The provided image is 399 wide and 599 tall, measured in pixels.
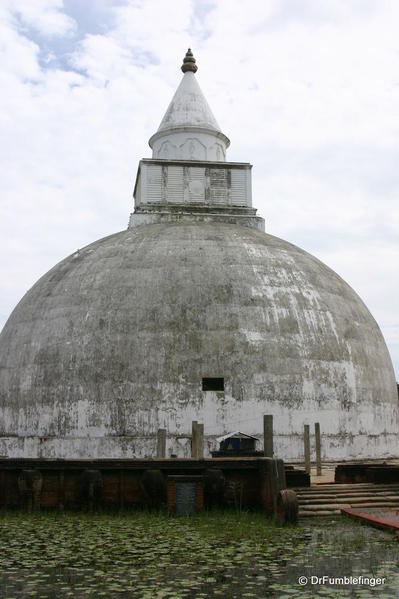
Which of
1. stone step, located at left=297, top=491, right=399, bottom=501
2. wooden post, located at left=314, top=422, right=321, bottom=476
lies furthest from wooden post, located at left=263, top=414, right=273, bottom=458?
stone step, located at left=297, top=491, right=399, bottom=501

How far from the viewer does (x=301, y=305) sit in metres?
21.9

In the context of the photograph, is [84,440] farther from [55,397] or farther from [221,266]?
[221,266]

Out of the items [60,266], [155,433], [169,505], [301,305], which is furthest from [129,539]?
[60,266]

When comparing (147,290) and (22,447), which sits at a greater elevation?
(147,290)

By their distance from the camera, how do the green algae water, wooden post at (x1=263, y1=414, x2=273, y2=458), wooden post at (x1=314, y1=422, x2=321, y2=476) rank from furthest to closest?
wooden post at (x1=314, y1=422, x2=321, y2=476) < wooden post at (x1=263, y1=414, x2=273, y2=458) < the green algae water

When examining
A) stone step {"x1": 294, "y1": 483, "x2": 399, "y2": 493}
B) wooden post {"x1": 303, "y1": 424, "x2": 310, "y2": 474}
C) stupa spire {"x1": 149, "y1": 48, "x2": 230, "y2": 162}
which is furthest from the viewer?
stupa spire {"x1": 149, "y1": 48, "x2": 230, "y2": 162}

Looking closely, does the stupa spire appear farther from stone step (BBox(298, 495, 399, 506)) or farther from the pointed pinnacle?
stone step (BBox(298, 495, 399, 506))

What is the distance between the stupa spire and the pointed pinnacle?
1.25 metres

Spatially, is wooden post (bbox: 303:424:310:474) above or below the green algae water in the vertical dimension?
above

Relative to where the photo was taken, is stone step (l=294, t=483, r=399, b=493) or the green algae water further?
stone step (l=294, t=483, r=399, b=493)

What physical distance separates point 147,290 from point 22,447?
20.0ft

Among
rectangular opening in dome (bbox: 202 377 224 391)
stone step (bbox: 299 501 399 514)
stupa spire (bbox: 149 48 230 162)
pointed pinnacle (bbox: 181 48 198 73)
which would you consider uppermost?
pointed pinnacle (bbox: 181 48 198 73)

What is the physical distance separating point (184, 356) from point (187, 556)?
472 inches

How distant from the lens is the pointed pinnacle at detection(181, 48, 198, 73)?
29.5 metres
